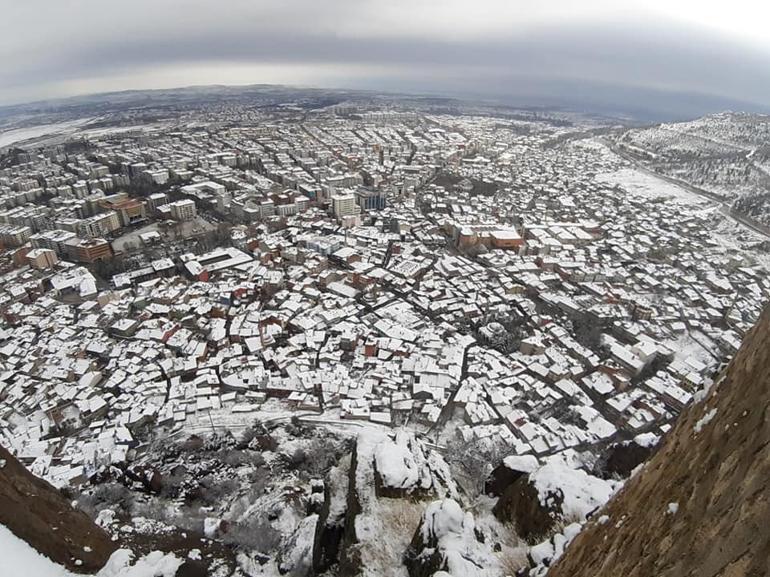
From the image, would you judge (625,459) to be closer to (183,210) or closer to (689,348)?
(689,348)

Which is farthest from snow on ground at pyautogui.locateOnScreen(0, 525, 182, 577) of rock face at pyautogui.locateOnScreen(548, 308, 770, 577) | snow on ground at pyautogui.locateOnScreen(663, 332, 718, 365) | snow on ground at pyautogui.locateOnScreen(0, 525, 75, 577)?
snow on ground at pyautogui.locateOnScreen(663, 332, 718, 365)

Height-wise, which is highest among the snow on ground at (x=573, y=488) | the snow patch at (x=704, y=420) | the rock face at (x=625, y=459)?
the snow patch at (x=704, y=420)

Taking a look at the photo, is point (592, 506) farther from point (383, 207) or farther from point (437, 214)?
point (383, 207)

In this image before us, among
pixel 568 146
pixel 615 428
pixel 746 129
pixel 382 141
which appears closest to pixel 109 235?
pixel 615 428

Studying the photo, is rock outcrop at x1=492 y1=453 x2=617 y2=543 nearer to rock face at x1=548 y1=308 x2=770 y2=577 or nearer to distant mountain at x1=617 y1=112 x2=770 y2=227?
rock face at x1=548 y1=308 x2=770 y2=577

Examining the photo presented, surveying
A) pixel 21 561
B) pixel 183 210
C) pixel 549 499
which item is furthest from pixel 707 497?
pixel 183 210

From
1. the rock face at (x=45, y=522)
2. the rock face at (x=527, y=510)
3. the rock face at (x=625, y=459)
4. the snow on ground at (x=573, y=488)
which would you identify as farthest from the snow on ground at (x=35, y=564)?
the rock face at (x=625, y=459)

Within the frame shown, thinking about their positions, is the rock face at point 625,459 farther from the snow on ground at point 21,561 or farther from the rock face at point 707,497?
the snow on ground at point 21,561
